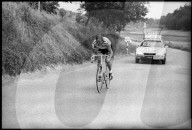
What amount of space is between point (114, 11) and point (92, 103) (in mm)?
21561

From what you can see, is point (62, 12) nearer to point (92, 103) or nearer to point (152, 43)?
point (152, 43)

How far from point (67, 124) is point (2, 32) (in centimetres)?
784

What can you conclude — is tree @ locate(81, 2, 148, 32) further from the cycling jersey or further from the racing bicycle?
the cycling jersey

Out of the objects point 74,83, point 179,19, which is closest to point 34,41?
point 74,83

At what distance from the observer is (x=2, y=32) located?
1305cm

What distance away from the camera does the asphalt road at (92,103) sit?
20.6ft

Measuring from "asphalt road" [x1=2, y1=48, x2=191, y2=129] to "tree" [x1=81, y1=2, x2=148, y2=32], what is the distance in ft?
51.1

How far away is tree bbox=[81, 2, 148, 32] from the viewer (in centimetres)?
2736

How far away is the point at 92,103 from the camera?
26.6 feet

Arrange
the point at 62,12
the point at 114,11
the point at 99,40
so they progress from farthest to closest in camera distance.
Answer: the point at 114,11
the point at 62,12
the point at 99,40

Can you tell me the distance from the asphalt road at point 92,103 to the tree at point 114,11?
15569 mm

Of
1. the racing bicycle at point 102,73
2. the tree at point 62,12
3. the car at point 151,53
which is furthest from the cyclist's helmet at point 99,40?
the tree at point 62,12

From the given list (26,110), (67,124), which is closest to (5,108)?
(26,110)

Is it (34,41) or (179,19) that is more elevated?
(179,19)
